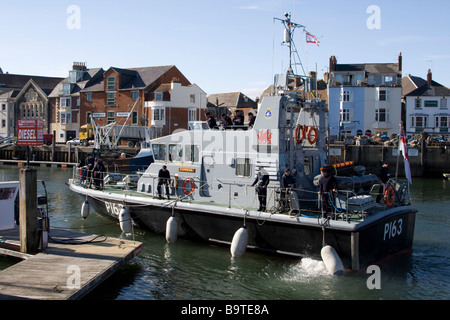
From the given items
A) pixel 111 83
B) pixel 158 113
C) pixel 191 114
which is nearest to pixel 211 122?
pixel 158 113

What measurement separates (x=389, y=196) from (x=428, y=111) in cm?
4288

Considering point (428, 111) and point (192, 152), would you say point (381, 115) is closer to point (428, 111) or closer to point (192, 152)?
point (428, 111)

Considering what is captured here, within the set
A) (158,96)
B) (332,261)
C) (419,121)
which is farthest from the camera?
(419,121)

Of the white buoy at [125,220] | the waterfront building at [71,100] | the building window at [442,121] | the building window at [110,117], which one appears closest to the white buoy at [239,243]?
the white buoy at [125,220]

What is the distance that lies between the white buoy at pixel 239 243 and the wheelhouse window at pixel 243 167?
6.90 feet

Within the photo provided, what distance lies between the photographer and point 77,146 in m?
46.6

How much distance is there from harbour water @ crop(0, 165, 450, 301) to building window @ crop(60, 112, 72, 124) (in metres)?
44.9

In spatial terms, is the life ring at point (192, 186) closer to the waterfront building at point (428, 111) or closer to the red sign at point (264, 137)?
the red sign at point (264, 137)

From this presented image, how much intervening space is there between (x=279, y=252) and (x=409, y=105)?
4447cm

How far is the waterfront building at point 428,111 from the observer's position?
50.5 meters

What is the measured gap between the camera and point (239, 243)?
11.9 metres

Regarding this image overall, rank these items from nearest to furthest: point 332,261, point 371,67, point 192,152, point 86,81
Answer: point 332,261 → point 192,152 → point 371,67 → point 86,81
